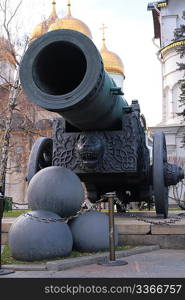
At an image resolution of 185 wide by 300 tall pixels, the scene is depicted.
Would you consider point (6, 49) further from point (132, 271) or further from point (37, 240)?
point (132, 271)

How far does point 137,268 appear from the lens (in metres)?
3.78

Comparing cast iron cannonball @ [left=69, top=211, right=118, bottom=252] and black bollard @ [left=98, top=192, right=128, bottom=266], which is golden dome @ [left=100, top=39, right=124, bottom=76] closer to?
cast iron cannonball @ [left=69, top=211, right=118, bottom=252]

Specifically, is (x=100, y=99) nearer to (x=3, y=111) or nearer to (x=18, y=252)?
(x=18, y=252)

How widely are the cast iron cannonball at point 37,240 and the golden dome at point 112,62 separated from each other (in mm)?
34962

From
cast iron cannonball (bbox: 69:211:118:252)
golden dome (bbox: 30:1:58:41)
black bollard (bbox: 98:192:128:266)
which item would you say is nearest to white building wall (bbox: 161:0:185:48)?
golden dome (bbox: 30:1:58:41)

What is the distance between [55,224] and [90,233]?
504 mm

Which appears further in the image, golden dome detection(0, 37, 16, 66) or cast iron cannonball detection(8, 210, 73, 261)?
golden dome detection(0, 37, 16, 66)

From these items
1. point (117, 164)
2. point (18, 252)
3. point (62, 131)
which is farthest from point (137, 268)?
point (62, 131)

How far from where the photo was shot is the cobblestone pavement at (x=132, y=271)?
346 centimetres

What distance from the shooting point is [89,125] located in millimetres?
5465

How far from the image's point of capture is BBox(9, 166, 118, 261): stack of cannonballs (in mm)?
4133

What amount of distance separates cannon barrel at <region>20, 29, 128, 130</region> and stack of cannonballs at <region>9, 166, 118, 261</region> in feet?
2.68

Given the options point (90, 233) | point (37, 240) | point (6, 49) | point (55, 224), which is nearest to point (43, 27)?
point (6, 49)

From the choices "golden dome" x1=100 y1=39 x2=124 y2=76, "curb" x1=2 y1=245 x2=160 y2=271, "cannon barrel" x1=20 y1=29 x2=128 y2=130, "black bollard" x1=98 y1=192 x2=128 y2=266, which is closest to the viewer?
"curb" x1=2 y1=245 x2=160 y2=271
